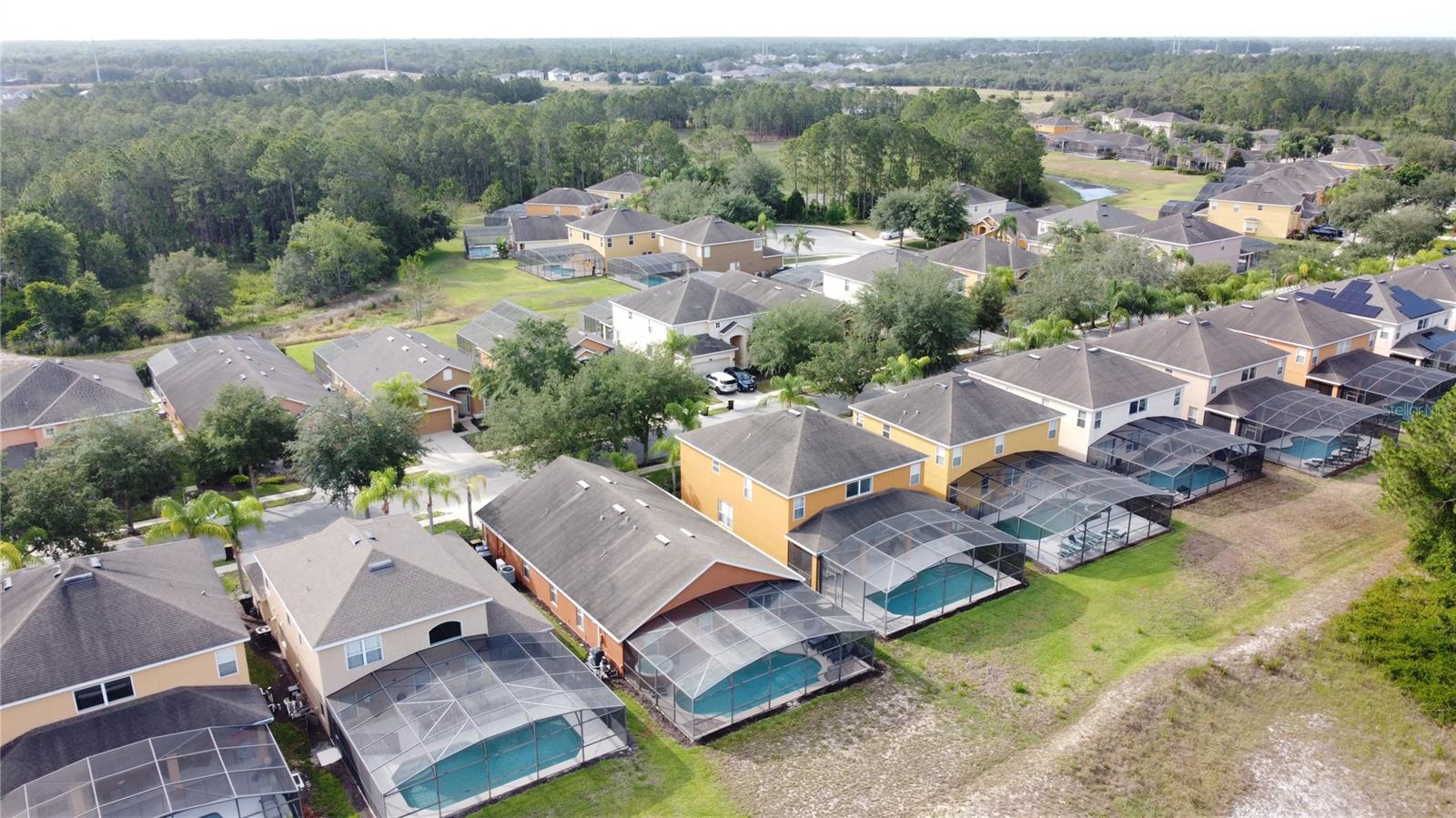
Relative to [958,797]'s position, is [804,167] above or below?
above

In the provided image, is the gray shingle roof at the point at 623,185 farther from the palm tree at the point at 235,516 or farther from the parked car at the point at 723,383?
the palm tree at the point at 235,516

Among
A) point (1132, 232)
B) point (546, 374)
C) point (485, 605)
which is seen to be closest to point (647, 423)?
point (546, 374)

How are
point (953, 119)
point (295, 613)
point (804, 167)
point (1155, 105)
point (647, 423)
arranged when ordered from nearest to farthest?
point (295, 613)
point (647, 423)
point (804, 167)
point (953, 119)
point (1155, 105)

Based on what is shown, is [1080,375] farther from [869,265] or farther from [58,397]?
[58,397]

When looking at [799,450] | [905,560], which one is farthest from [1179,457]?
[799,450]

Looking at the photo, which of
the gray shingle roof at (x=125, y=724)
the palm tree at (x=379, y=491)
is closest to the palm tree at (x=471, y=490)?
the palm tree at (x=379, y=491)

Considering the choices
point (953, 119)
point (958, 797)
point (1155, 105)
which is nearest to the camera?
point (958, 797)

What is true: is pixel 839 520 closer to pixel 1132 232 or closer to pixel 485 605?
pixel 485 605
